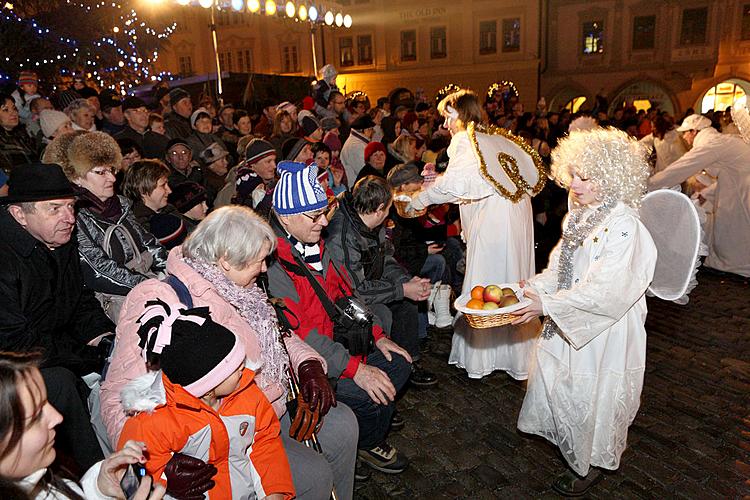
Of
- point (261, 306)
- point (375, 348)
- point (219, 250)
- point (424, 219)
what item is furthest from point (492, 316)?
point (424, 219)

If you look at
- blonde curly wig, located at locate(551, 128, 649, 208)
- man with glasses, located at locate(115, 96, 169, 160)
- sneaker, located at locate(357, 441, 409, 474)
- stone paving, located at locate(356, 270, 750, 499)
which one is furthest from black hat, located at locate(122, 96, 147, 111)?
blonde curly wig, located at locate(551, 128, 649, 208)

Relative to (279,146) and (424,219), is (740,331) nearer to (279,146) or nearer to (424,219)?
(424,219)

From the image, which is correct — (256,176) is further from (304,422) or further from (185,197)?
(304,422)

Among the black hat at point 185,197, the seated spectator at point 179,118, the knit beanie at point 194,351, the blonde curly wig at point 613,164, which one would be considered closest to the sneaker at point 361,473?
the knit beanie at point 194,351

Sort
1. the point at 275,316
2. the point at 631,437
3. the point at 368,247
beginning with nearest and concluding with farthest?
the point at 275,316, the point at 631,437, the point at 368,247

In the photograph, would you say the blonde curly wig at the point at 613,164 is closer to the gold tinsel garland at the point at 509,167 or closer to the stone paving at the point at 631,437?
the gold tinsel garland at the point at 509,167

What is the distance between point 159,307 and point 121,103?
23.0 feet

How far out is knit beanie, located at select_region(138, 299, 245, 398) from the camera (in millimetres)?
2059

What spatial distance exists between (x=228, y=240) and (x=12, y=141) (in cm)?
522

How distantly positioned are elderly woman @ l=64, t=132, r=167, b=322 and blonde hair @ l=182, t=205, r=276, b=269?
3.78ft

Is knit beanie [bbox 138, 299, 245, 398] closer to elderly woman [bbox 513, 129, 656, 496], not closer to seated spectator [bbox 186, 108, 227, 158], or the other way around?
Answer: elderly woman [bbox 513, 129, 656, 496]

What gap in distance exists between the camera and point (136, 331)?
247cm

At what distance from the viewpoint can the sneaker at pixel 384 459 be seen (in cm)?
371

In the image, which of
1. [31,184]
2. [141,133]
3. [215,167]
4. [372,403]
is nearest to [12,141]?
[141,133]
